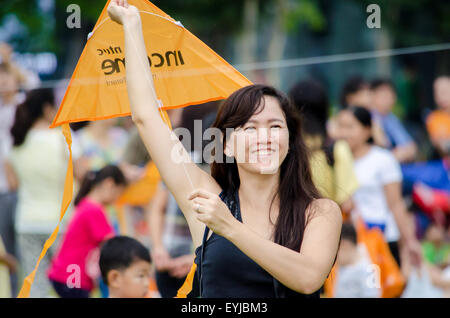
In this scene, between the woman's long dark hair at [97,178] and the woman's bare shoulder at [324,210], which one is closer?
the woman's bare shoulder at [324,210]

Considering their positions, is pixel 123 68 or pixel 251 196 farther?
pixel 123 68

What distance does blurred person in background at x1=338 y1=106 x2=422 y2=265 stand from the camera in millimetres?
5887

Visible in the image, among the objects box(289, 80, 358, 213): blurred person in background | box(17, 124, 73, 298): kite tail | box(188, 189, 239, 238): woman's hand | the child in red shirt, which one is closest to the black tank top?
box(188, 189, 239, 238): woman's hand

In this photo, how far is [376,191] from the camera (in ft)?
19.4

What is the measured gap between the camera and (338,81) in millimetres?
19641

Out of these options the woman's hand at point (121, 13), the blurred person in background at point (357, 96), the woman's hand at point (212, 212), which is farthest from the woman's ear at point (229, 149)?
the blurred person in background at point (357, 96)

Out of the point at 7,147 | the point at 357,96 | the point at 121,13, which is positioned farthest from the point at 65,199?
the point at 357,96

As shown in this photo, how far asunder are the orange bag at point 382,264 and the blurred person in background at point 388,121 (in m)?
2.20

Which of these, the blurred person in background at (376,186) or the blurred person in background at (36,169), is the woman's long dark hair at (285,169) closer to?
the blurred person in background at (376,186)

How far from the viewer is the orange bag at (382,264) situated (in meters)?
5.31

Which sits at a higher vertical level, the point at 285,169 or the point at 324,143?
the point at 285,169

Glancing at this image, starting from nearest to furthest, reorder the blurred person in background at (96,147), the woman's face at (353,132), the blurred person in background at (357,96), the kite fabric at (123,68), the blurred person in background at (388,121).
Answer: the kite fabric at (123,68), the woman's face at (353,132), the blurred person in background at (96,147), the blurred person in background at (357,96), the blurred person in background at (388,121)

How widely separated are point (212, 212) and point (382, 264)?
9.85 ft

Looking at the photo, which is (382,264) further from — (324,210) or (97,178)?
(324,210)
